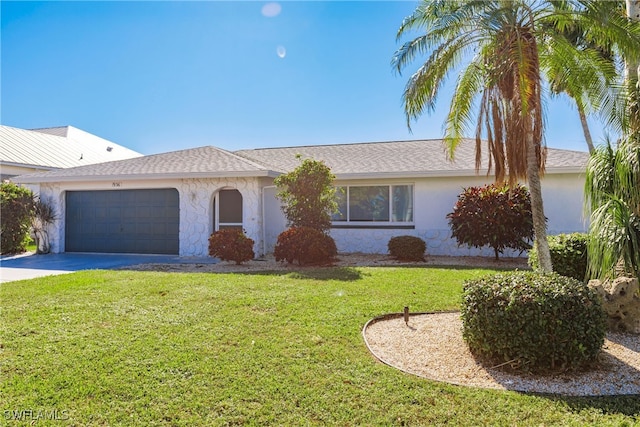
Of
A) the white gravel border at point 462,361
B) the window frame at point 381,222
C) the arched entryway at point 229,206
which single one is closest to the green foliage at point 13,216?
the arched entryway at point 229,206

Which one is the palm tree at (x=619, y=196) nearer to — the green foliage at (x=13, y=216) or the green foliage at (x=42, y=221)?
the green foliage at (x=42, y=221)

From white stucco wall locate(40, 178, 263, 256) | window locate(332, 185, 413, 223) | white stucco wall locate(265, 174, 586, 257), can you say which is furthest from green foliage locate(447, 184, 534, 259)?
white stucco wall locate(40, 178, 263, 256)

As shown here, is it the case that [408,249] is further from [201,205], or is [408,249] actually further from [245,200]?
[201,205]

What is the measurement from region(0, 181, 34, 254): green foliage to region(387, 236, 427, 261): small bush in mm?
13937

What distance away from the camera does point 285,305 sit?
6848mm

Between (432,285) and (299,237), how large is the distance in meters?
4.49

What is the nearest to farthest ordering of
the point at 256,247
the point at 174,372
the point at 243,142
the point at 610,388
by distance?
the point at 610,388 < the point at 174,372 < the point at 256,247 < the point at 243,142

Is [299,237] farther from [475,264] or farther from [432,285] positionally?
[475,264]

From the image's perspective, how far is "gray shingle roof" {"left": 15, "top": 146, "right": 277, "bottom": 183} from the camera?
13.6 meters

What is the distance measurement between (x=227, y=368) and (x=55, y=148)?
2548 cm

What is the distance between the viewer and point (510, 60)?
6.18 m

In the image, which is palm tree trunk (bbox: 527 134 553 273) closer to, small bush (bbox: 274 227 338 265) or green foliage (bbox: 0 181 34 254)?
small bush (bbox: 274 227 338 265)

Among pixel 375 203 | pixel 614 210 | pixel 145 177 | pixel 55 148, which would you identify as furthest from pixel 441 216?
Result: pixel 55 148

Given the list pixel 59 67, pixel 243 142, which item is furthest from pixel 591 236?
pixel 243 142
